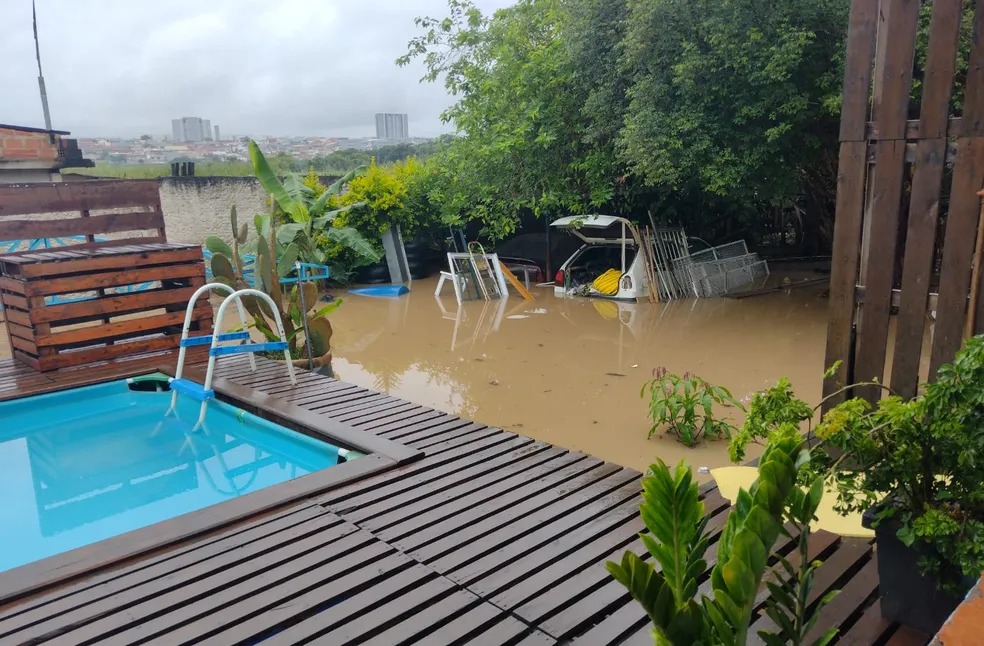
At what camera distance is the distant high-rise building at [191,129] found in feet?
71.5

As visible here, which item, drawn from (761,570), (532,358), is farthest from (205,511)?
(532,358)

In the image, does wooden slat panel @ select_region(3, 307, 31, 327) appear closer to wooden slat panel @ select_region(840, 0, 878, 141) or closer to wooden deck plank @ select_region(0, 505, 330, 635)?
wooden deck plank @ select_region(0, 505, 330, 635)

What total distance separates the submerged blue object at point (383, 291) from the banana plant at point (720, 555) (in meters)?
11.0

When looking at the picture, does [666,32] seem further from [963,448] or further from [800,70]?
[963,448]

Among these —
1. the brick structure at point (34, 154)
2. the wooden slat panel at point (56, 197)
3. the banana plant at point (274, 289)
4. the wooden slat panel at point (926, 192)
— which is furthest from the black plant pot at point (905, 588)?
the brick structure at point (34, 154)

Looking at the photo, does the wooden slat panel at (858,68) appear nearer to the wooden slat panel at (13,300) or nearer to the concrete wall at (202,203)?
the wooden slat panel at (13,300)

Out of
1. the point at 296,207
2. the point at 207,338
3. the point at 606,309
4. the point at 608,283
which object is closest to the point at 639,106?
the point at 606,309

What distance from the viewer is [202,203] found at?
12641 millimetres

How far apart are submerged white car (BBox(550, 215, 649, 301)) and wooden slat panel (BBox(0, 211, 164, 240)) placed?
627 centimetres

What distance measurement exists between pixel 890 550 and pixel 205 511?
2.57 meters

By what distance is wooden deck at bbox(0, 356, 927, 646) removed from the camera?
220cm

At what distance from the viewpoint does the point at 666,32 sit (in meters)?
8.59

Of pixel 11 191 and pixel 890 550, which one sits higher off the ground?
pixel 11 191

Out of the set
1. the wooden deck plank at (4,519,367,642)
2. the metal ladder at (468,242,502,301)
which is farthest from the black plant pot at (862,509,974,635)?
the metal ladder at (468,242,502,301)
